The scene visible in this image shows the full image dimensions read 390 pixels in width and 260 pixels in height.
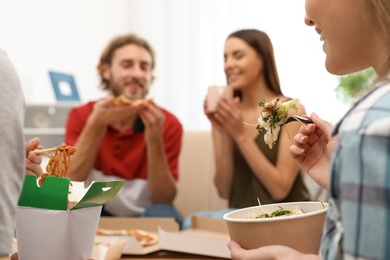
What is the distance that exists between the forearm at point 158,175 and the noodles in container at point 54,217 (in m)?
1.17

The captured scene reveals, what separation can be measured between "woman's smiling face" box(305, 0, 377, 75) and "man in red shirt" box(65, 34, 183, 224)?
3.95 feet

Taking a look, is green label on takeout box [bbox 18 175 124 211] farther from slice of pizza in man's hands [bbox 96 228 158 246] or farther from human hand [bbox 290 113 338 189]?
slice of pizza in man's hands [bbox 96 228 158 246]

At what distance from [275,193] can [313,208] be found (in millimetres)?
865

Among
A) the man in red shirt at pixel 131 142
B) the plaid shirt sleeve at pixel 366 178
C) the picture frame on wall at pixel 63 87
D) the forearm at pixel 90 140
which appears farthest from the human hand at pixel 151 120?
the plaid shirt sleeve at pixel 366 178

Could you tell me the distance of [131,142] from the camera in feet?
7.28

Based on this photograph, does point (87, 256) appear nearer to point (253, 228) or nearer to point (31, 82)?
point (253, 228)

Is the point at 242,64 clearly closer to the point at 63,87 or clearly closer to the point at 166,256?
the point at 166,256

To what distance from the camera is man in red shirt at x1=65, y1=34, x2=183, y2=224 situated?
203cm

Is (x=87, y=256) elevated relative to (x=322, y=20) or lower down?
lower down

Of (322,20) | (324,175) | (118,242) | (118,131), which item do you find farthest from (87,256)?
(118,131)

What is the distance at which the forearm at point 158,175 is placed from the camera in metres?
2.04

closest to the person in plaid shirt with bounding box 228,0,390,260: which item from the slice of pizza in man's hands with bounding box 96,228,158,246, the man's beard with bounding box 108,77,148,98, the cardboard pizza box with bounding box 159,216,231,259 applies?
the cardboard pizza box with bounding box 159,216,231,259

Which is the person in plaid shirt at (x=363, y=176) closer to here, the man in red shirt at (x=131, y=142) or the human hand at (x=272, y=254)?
the human hand at (x=272, y=254)

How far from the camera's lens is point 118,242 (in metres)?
1.15
